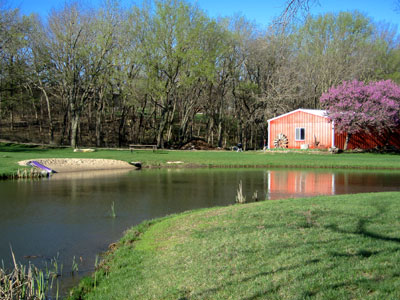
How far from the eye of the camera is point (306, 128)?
133 ft

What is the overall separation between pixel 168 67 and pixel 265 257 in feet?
124

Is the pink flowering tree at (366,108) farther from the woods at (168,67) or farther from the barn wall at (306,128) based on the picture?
the woods at (168,67)

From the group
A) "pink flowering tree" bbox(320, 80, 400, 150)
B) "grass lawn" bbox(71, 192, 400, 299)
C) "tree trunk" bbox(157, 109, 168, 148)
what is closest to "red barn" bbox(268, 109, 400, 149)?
"pink flowering tree" bbox(320, 80, 400, 150)

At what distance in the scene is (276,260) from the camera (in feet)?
19.6

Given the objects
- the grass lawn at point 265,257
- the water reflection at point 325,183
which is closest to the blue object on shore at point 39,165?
the water reflection at point 325,183

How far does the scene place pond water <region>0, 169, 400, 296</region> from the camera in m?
8.98

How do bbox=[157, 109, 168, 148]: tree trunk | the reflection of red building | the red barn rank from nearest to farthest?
the reflection of red building
the red barn
bbox=[157, 109, 168, 148]: tree trunk

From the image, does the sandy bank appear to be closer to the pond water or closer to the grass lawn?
the pond water

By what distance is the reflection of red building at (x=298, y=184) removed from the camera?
15.8 meters

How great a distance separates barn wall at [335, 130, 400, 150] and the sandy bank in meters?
21.7

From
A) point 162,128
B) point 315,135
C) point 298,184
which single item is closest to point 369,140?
point 315,135

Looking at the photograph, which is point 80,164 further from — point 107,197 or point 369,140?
point 369,140

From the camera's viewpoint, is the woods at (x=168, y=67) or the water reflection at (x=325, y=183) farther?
the woods at (x=168, y=67)

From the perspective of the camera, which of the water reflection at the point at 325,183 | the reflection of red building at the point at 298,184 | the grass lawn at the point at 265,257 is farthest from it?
the water reflection at the point at 325,183
